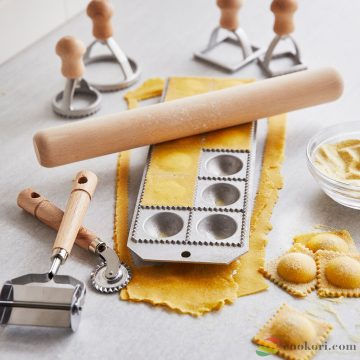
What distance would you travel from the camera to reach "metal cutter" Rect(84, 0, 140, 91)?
→ 1240 mm

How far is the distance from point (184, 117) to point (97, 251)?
0.91 feet

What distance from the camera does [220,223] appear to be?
3.10 ft

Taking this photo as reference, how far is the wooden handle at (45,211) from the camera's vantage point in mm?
931

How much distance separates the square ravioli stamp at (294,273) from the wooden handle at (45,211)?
0.24 meters

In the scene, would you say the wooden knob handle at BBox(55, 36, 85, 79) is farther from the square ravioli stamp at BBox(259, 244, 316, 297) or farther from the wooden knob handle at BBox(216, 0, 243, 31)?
the square ravioli stamp at BBox(259, 244, 316, 297)

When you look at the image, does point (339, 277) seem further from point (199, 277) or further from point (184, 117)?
point (184, 117)

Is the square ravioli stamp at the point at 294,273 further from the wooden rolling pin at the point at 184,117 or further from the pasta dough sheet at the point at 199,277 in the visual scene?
the wooden rolling pin at the point at 184,117

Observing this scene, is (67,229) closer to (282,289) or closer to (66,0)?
(282,289)

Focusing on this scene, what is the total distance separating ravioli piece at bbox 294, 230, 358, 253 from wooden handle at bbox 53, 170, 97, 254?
294mm

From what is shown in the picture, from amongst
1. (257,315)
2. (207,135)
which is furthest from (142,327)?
(207,135)

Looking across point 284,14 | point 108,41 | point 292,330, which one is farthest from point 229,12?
point 292,330

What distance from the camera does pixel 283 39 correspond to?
4.27 feet

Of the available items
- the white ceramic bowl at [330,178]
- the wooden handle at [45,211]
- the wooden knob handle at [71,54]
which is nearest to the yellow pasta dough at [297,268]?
the white ceramic bowl at [330,178]

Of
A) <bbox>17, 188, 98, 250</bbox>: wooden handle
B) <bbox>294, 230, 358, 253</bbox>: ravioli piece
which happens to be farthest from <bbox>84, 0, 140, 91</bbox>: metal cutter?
<bbox>294, 230, 358, 253</bbox>: ravioli piece
